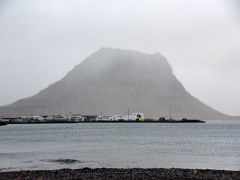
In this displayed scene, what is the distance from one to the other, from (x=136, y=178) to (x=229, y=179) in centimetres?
502

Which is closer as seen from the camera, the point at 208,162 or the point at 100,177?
the point at 100,177

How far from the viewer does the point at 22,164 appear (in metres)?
38.8

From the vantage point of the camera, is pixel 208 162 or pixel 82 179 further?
pixel 208 162

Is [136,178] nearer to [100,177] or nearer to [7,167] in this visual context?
[100,177]

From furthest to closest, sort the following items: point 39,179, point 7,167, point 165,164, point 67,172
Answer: point 165,164
point 7,167
point 67,172
point 39,179

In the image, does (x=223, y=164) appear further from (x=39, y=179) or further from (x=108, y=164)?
(x=39, y=179)

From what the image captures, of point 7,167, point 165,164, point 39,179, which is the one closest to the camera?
point 39,179

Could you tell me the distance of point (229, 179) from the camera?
78.7 feet

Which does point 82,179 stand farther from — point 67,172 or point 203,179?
point 203,179

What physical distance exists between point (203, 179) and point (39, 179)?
8.95 m

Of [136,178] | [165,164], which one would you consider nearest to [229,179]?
[136,178]

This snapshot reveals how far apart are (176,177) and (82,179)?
17.5 feet

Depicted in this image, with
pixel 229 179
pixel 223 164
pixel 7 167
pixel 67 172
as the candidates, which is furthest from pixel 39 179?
pixel 223 164

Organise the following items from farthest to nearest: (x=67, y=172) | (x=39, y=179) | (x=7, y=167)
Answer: (x=7, y=167) → (x=67, y=172) → (x=39, y=179)
